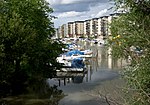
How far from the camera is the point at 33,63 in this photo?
36.6 m

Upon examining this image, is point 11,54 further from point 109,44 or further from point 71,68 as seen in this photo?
point 109,44

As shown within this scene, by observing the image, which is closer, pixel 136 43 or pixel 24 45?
pixel 136 43

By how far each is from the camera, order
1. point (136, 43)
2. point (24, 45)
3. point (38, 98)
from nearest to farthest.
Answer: point (136, 43), point (24, 45), point (38, 98)

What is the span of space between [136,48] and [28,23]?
2850 cm

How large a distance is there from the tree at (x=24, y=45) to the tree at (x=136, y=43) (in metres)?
18.9

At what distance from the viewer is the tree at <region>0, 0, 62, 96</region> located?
31.4 m

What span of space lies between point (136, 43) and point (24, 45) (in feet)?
76.2

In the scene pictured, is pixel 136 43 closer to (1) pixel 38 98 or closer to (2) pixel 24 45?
(2) pixel 24 45

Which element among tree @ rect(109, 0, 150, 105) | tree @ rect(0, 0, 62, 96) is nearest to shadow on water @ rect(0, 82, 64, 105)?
tree @ rect(0, 0, 62, 96)

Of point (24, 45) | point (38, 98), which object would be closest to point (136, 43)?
point (24, 45)

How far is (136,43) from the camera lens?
10031mm

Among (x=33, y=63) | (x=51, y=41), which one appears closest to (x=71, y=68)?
(x=51, y=41)

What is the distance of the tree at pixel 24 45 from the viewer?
31375 millimetres

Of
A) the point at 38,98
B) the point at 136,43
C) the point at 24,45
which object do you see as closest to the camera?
the point at 136,43
